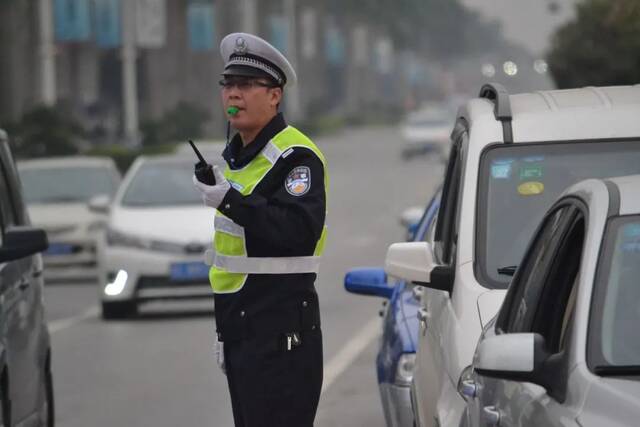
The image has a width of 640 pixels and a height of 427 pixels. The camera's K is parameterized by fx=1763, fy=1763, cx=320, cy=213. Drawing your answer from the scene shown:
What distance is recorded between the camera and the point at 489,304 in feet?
19.6

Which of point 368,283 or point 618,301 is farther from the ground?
point 618,301

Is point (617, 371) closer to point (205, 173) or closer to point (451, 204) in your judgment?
point (205, 173)

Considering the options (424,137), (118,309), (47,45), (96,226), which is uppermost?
(47,45)

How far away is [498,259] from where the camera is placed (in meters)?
6.35

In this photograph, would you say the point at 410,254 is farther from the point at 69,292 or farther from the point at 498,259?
the point at 69,292

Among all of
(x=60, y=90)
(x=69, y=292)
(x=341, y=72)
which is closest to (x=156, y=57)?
(x=60, y=90)

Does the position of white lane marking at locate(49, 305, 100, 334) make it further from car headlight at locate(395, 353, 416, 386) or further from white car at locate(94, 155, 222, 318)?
car headlight at locate(395, 353, 416, 386)

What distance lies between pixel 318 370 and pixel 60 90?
224ft

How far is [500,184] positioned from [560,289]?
1.89m

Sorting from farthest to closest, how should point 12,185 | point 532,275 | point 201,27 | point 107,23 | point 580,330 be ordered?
point 201,27 → point 107,23 → point 12,185 → point 532,275 → point 580,330

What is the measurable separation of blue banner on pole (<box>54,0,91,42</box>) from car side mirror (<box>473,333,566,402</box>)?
140ft

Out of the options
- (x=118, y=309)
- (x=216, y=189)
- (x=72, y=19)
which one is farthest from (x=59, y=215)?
(x=72, y=19)

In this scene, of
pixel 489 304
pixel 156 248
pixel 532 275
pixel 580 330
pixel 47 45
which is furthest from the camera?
pixel 47 45

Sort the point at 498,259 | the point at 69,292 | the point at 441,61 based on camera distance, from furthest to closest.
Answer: the point at 441,61
the point at 69,292
the point at 498,259
